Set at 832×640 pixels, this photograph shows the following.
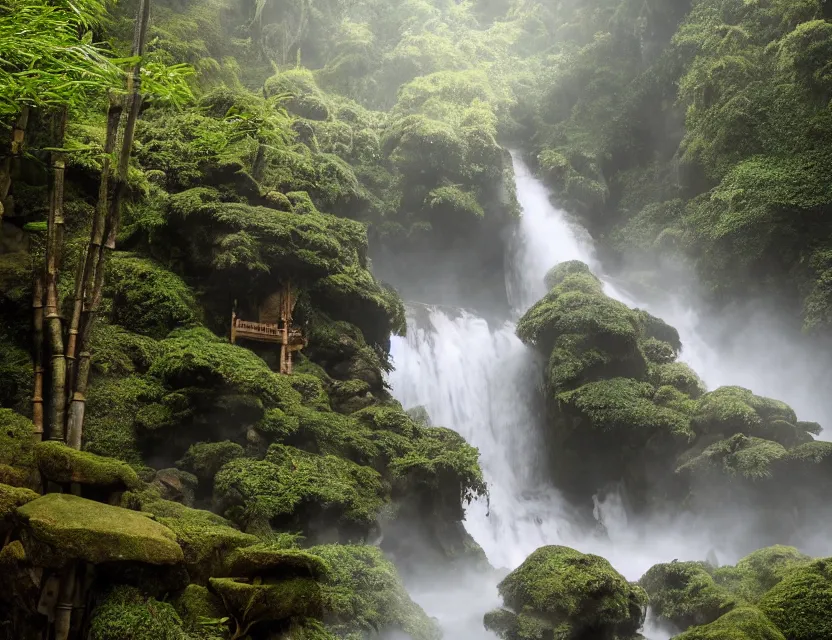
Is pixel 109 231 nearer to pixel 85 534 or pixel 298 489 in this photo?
pixel 85 534

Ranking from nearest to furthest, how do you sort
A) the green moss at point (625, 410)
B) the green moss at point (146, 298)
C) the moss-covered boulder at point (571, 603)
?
the moss-covered boulder at point (571, 603)
the green moss at point (146, 298)
the green moss at point (625, 410)

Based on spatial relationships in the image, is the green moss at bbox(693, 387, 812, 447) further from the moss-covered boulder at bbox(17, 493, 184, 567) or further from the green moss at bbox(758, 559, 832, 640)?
the moss-covered boulder at bbox(17, 493, 184, 567)

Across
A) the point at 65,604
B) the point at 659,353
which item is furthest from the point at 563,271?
the point at 65,604

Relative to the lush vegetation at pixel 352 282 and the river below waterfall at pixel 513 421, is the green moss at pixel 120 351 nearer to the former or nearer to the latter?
the lush vegetation at pixel 352 282

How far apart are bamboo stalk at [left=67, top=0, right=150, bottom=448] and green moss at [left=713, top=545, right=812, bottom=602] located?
1190 cm

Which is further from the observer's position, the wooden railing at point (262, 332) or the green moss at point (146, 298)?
the wooden railing at point (262, 332)

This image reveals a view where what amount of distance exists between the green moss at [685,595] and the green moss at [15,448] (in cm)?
1105

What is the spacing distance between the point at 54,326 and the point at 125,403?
6036 mm

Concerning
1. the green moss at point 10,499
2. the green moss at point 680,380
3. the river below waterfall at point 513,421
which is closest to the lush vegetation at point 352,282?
the green moss at point 10,499

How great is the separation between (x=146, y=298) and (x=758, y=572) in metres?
13.3

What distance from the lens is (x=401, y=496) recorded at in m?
13.0

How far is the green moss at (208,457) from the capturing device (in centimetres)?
1061

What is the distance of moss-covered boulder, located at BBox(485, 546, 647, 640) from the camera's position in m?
10.7

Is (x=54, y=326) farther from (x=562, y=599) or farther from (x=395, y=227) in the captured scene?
(x=395, y=227)
